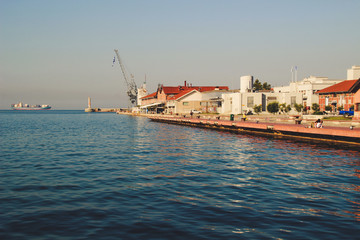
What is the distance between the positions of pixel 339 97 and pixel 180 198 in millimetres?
64566

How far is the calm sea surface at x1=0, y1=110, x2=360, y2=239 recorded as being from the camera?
1018cm

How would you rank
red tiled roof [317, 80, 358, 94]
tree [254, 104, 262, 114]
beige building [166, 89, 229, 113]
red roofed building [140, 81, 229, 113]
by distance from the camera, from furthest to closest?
red roofed building [140, 81, 229, 113], beige building [166, 89, 229, 113], tree [254, 104, 262, 114], red tiled roof [317, 80, 358, 94]

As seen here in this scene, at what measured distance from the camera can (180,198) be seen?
13789 millimetres

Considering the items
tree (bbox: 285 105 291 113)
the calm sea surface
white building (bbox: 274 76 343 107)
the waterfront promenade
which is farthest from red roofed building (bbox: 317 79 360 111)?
the calm sea surface

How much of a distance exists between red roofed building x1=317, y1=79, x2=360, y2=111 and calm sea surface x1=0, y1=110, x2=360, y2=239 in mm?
45078

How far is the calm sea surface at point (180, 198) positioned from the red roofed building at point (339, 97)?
148 ft

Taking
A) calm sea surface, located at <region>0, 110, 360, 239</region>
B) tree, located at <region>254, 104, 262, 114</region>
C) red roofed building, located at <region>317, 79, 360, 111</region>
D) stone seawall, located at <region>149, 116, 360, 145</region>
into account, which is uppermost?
red roofed building, located at <region>317, 79, 360, 111</region>

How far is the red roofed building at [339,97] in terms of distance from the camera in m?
63.7

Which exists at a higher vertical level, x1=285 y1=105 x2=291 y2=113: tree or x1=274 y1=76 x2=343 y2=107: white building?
x1=274 y1=76 x2=343 y2=107: white building

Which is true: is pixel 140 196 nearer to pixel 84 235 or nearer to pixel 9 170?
pixel 84 235

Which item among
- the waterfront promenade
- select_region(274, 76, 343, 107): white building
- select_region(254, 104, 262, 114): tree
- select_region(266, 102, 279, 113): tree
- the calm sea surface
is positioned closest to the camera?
the calm sea surface

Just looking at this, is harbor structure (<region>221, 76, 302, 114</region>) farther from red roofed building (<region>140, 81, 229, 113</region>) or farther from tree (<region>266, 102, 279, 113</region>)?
red roofed building (<region>140, 81, 229, 113</region>)

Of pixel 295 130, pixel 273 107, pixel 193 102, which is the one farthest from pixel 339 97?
pixel 193 102

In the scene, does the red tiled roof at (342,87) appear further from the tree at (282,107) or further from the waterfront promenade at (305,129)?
the waterfront promenade at (305,129)
